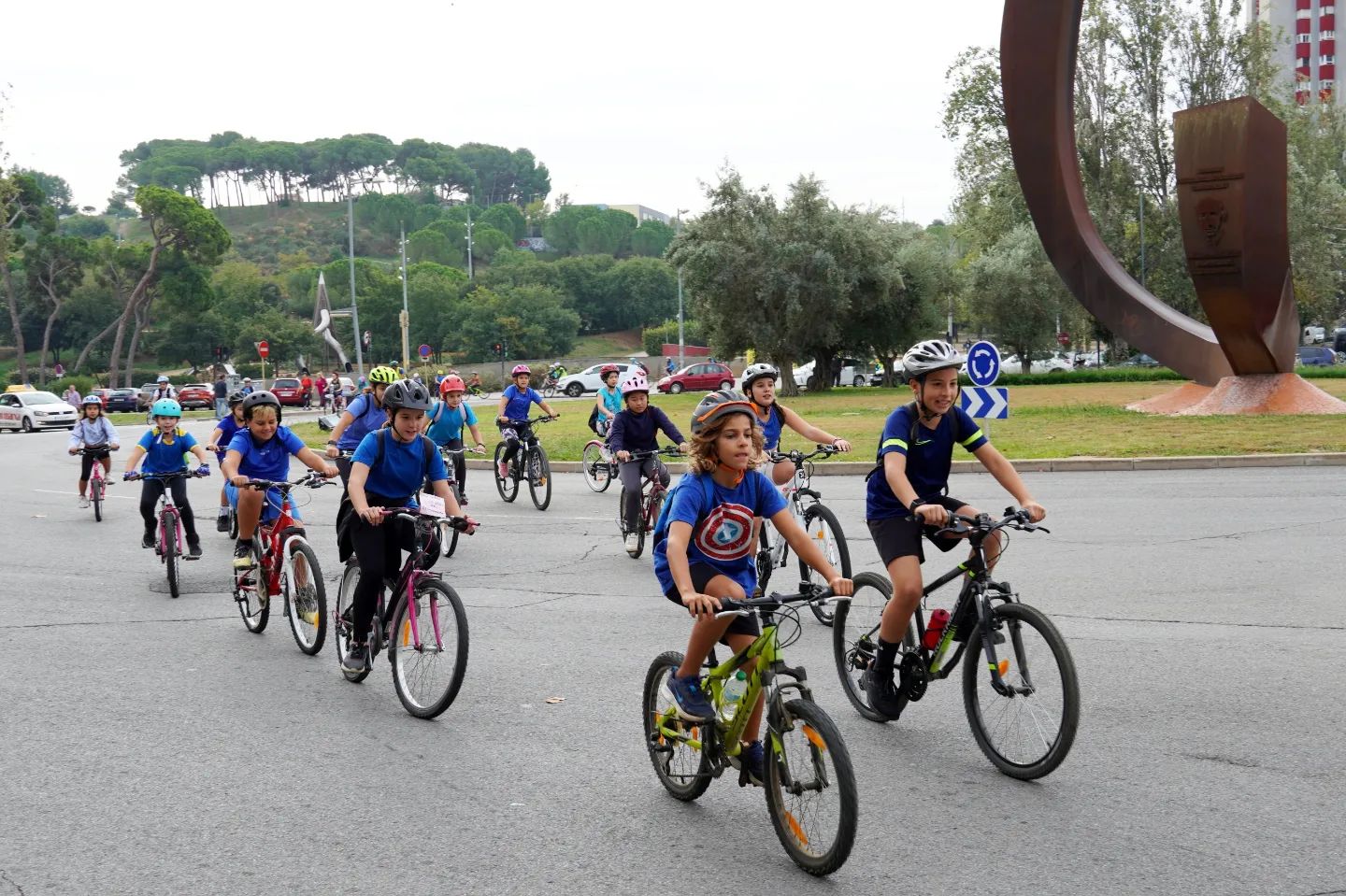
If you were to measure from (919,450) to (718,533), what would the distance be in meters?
1.40

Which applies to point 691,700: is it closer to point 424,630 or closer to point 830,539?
point 424,630

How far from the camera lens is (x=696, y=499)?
15.6 feet

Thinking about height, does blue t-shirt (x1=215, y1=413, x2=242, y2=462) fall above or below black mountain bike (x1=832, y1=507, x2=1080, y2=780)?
above

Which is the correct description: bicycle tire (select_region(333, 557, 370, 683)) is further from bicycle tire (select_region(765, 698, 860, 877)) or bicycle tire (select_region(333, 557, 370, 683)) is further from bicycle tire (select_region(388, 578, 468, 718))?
bicycle tire (select_region(765, 698, 860, 877))

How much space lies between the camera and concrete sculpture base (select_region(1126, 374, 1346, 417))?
24906 millimetres

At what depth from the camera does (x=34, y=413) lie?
161 ft

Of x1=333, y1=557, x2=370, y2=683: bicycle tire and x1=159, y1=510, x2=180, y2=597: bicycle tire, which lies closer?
x1=333, y1=557, x2=370, y2=683: bicycle tire

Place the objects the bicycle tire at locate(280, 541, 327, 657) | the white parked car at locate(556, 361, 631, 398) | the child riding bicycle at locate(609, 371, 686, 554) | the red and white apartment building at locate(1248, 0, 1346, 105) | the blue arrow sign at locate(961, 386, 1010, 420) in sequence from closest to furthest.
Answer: the bicycle tire at locate(280, 541, 327, 657) < the child riding bicycle at locate(609, 371, 686, 554) < the blue arrow sign at locate(961, 386, 1010, 420) < the white parked car at locate(556, 361, 631, 398) < the red and white apartment building at locate(1248, 0, 1346, 105)

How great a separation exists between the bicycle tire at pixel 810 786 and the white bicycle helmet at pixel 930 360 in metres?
1.86

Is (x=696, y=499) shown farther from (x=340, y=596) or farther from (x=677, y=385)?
(x=677, y=385)

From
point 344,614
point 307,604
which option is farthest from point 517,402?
point 344,614

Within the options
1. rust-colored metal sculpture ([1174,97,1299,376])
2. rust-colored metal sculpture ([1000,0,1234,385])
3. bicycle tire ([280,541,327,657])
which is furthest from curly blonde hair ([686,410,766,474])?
rust-colored metal sculpture ([1000,0,1234,385])

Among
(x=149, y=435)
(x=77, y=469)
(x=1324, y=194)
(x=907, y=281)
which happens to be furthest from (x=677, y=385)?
(x=149, y=435)

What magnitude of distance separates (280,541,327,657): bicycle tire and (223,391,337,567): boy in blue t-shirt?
1.65 ft
